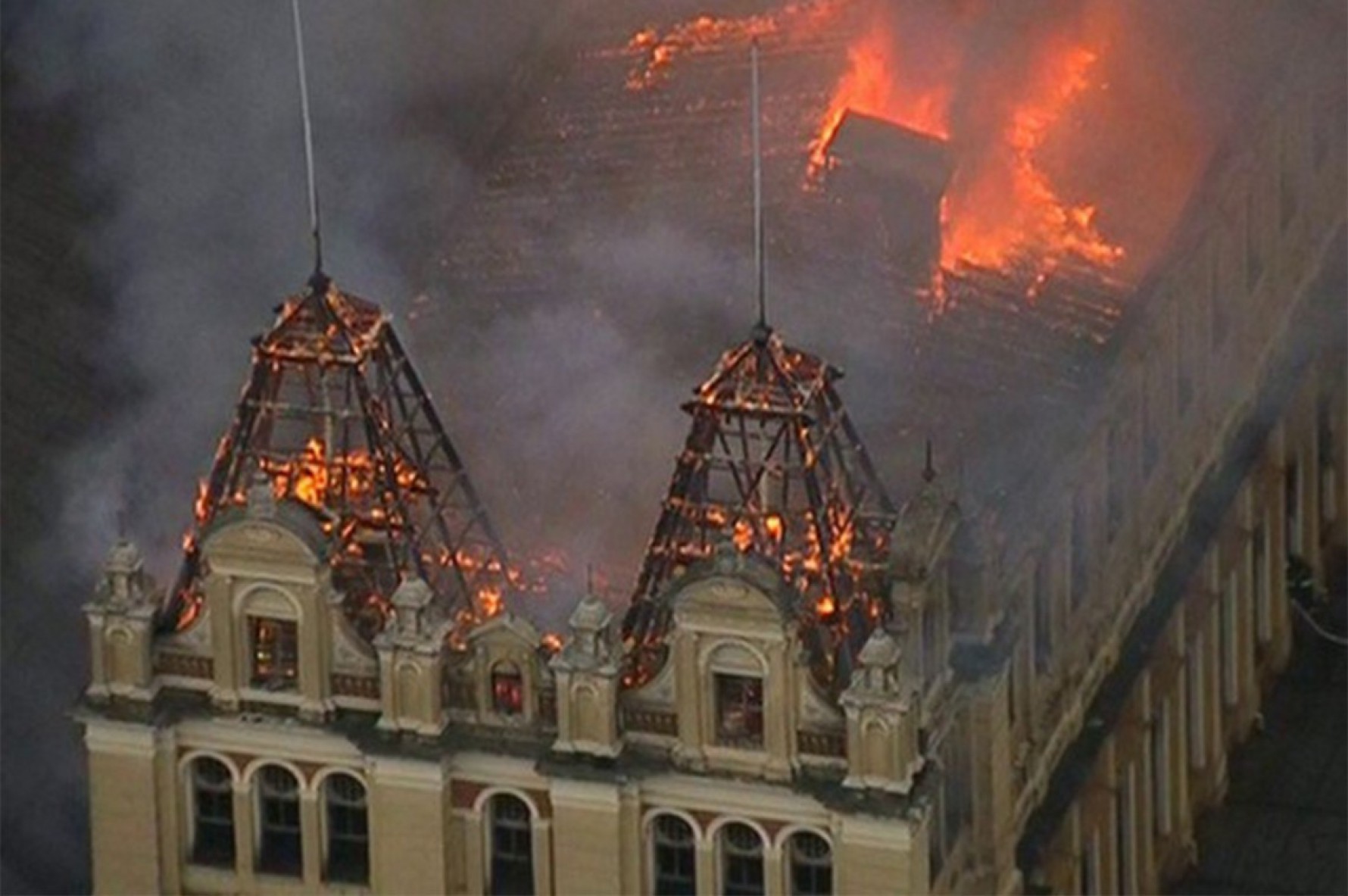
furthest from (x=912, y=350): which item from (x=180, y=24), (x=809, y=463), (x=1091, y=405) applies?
(x=180, y=24)

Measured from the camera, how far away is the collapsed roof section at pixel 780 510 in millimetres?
98938

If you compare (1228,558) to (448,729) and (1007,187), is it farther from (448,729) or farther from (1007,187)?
(448,729)

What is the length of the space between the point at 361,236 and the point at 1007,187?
878 centimetres

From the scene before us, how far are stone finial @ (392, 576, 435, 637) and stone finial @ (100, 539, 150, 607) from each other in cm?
312

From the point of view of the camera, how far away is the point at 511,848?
101 meters

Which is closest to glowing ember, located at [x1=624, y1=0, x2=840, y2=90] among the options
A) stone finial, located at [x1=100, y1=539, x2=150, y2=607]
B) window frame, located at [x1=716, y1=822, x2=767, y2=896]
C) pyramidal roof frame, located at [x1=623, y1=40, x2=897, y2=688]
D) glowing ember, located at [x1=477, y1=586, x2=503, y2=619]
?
glowing ember, located at [x1=477, y1=586, x2=503, y2=619]

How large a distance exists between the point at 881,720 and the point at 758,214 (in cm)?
640

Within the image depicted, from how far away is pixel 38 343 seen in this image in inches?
4624

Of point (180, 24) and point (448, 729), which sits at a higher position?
point (180, 24)

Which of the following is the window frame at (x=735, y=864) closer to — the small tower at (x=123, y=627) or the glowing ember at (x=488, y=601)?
the glowing ember at (x=488, y=601)

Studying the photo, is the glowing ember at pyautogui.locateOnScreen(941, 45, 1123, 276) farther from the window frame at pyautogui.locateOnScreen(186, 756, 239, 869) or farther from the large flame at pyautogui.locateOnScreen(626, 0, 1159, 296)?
the window frame at pyautogui.locateOnScreen(186, 756, 239, 869)

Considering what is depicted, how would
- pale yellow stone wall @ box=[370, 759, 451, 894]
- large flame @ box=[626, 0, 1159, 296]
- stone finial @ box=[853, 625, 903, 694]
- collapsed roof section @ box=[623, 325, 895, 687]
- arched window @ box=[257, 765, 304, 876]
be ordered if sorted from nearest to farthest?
stone finial @ box=[853, 625, 903, 694] → collapsed roof section @ box=[623, 325, 895, 687] → pale yellow stone wall @ box=[370, 759, 451, 894] → arched window @ box=[257, 765, 304, 876] → large flame @ box=[626, 0, 1159, 296]

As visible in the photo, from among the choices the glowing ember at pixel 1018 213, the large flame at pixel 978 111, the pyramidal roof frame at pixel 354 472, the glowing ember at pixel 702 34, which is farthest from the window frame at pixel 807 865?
the glowing ember at pixel 702 34

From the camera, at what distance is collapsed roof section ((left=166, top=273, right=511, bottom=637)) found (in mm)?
100375
